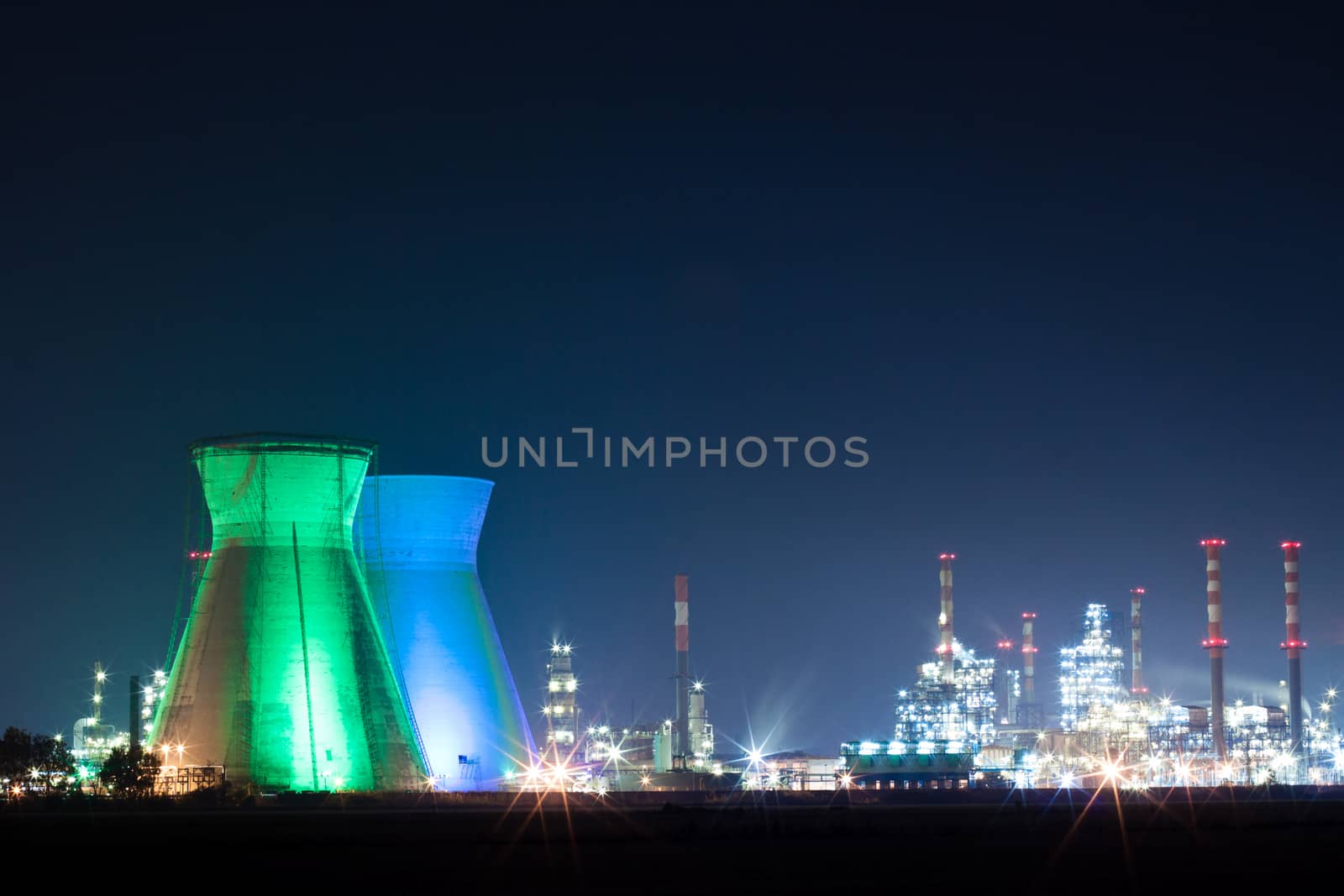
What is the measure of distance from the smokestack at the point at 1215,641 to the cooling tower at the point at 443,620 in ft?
214

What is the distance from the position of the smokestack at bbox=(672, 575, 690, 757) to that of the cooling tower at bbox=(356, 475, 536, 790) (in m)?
48.2

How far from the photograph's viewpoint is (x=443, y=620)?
61875mm

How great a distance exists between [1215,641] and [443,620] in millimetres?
69327

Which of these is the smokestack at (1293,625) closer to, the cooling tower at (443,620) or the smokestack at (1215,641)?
the smokestack at (1215,641)

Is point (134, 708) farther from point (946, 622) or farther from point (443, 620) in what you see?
point (946, 622)

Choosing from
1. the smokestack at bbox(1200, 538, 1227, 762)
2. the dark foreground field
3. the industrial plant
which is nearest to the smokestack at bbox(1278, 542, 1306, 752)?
the smokestack at bbox(1200, 538, 1227, 762)

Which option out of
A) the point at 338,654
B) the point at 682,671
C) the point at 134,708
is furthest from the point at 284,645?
the point at 682,671

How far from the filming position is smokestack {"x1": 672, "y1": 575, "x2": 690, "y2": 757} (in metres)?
112

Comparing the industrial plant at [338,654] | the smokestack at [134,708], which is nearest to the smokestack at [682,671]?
the industrial plant at [338,654]

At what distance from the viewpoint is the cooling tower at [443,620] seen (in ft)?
198

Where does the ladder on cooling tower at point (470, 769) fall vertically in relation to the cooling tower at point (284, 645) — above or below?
below

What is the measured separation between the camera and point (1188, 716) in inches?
4813

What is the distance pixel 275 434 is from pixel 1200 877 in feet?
120

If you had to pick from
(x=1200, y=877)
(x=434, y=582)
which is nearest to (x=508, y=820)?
(x=1200, y=877)
